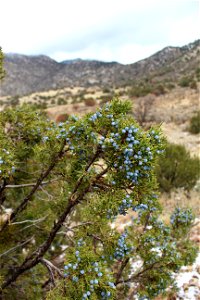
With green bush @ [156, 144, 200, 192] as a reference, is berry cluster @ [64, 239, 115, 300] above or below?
above

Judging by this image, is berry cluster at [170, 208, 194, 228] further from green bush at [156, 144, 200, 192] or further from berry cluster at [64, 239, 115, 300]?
green bush at [156, 144, 200, 192]

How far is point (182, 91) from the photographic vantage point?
32.8 metres

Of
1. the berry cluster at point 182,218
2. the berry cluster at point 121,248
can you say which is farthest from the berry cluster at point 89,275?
the berry cluster at point 182,218

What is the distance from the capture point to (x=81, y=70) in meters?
98.3

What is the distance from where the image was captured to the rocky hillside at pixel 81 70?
227ft

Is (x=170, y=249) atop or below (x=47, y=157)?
below

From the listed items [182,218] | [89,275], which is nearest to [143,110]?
[182,218]

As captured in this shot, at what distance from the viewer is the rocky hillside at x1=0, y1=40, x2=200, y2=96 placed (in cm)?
6906

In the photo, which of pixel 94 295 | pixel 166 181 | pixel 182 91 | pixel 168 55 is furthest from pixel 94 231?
pixel 168 55

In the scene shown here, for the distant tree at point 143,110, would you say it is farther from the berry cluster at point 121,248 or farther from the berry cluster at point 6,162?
the berry cluster at point 6,162

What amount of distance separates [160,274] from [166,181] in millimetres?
→ 5877

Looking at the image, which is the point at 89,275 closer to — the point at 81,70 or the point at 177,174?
the point at 177,174

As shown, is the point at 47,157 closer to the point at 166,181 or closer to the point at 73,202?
the point at 73,202

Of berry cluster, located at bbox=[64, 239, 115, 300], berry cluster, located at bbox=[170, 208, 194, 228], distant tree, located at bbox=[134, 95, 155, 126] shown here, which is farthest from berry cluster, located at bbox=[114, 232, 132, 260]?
distant tree, located at bbox=[134, 95, 155, 126]
